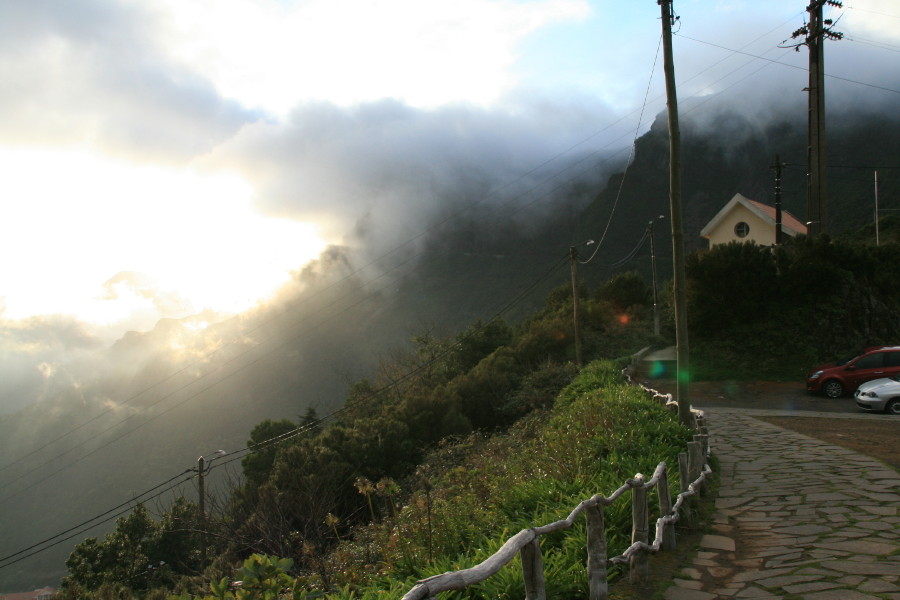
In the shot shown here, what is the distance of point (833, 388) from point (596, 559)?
1913 centimetres

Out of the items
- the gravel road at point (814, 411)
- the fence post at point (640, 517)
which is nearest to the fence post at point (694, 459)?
the fence post at point (640, 517)

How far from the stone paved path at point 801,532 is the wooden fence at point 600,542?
1.08ft

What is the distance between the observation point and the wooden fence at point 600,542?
315cm

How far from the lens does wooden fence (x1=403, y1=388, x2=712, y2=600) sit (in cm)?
315

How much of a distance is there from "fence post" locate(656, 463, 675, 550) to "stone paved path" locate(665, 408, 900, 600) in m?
0.27

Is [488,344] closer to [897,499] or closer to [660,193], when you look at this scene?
[897,499]

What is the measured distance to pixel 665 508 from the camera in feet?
20.2

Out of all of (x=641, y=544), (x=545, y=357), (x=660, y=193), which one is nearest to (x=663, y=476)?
(x=641, y=544)

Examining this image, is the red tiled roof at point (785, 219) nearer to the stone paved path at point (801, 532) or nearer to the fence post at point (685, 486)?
the stone paved path at point (801, 532)

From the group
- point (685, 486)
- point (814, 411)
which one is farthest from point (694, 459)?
point (814, 411)

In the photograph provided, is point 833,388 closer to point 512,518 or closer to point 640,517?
point 512,518

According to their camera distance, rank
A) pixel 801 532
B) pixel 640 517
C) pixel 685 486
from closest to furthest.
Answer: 1. pixel 640 517
2. pixel 801 532
3. pixel 685 486

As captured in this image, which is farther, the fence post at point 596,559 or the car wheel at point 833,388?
the car wheel at point 833,388

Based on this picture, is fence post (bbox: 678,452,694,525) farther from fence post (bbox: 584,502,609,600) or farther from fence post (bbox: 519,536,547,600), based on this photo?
fence post (bbox: 519,536,547,600)
